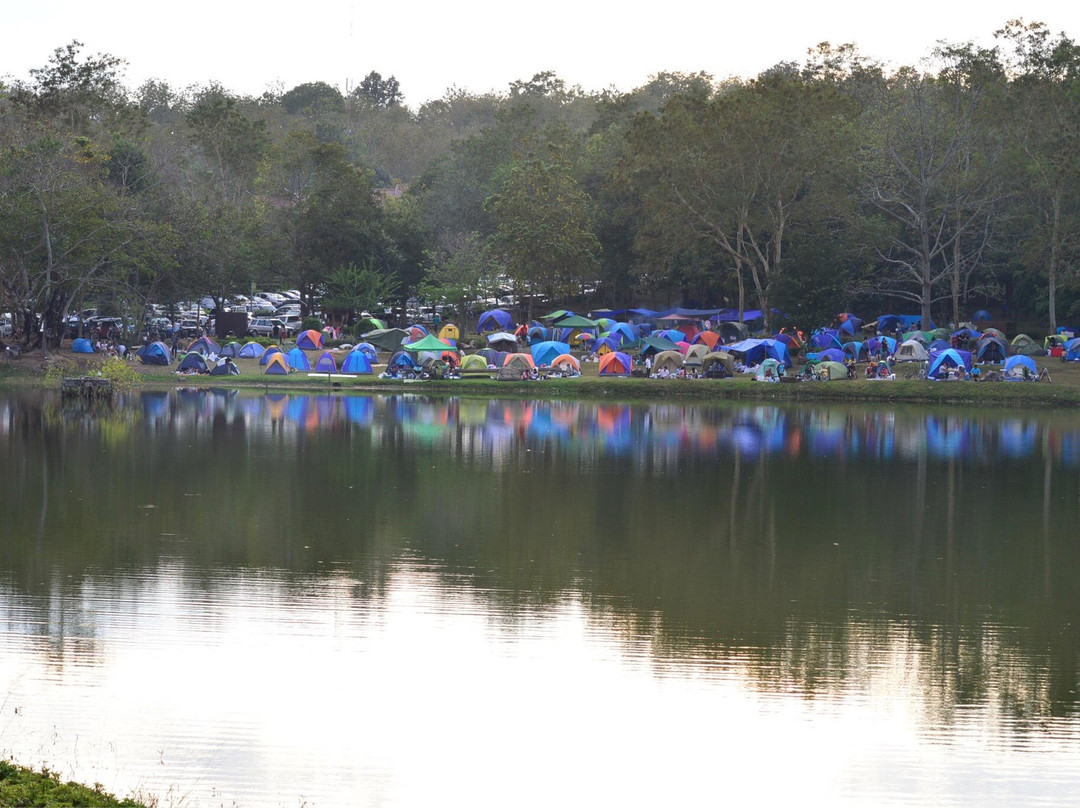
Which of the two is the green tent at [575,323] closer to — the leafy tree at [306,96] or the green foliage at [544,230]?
the green foliage at [544,230]

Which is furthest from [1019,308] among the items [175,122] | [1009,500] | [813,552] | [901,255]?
[175,122]

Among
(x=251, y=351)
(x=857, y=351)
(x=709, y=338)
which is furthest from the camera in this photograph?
(x=709, y=338)

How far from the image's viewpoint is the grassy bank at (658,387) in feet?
154

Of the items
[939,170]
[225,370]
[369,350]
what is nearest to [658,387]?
[369,350]

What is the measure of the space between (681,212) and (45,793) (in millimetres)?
53084

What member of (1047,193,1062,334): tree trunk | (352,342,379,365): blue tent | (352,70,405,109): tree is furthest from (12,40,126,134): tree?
(352,70,405,109): tree

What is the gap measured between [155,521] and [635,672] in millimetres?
10021

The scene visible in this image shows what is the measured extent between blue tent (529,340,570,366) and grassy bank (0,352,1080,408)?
2203mm

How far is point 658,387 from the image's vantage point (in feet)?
161

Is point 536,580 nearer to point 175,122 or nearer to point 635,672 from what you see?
point 635,672

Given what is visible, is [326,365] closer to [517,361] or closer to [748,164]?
[517,361]

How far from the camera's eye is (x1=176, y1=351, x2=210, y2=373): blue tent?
169 feet

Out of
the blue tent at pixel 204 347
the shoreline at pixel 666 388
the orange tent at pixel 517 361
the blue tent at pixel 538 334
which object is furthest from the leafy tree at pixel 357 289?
the orange tent at pixel 517 361

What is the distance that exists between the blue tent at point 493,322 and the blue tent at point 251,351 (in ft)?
40.5
